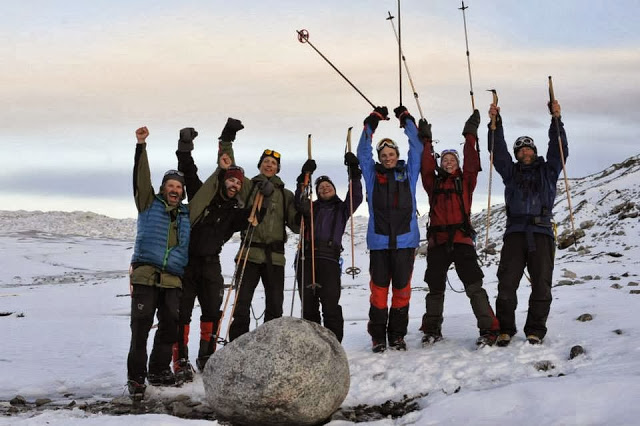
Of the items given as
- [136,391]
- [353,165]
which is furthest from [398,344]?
[136,391]

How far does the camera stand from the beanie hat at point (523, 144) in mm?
7277

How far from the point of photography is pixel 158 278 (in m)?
6.55

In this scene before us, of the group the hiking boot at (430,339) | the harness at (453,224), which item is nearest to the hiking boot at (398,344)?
the hiking boot at (430,339)

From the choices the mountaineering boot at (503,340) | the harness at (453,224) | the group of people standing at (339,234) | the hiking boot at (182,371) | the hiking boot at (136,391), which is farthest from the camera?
the harness at (453,224)

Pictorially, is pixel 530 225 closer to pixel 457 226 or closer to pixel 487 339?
pixel 457 226

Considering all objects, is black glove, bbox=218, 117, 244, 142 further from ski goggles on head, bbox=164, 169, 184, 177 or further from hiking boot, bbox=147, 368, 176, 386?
hiking boot, bbox=147, 368, 176, 386

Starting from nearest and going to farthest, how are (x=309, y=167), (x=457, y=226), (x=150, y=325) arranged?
(x=150, y=325) → (x=457, y=226) → (x=309, y=167)

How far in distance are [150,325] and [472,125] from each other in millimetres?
4407

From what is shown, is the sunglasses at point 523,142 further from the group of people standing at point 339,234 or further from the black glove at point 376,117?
the black glove at point 376,117

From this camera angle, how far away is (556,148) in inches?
279

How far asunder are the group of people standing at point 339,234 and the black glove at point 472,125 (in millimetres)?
15

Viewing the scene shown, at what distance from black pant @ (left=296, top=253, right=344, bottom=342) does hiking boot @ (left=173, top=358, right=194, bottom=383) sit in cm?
150

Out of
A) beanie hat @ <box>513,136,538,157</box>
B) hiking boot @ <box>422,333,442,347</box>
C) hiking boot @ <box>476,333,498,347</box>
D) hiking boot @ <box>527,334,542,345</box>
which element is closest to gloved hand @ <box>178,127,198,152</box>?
hiking boot @ <box>422,333,442,347</box>

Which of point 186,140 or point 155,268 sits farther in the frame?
point 186,140
